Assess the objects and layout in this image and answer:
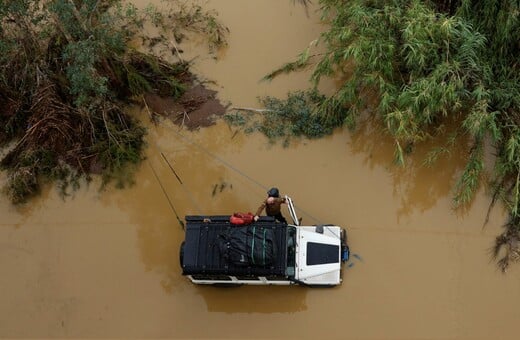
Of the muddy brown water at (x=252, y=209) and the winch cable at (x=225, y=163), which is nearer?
the muddy brown water at (x=252, y=209)

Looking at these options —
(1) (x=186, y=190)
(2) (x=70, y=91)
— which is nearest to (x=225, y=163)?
(1) (x=186, y=190)

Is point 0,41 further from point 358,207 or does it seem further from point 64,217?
point 358,207

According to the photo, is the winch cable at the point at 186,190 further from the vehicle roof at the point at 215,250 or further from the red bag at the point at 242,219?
the red bag at the point at 242,219

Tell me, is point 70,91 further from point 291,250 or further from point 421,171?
point 421,171

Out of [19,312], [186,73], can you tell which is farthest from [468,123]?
[19,312]

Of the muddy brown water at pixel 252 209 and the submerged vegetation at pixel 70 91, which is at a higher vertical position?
the submerged vegetation at pixel 70 91

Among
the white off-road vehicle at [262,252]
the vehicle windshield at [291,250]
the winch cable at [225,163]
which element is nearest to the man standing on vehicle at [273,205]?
the white off-road vehicle at [262,252]
